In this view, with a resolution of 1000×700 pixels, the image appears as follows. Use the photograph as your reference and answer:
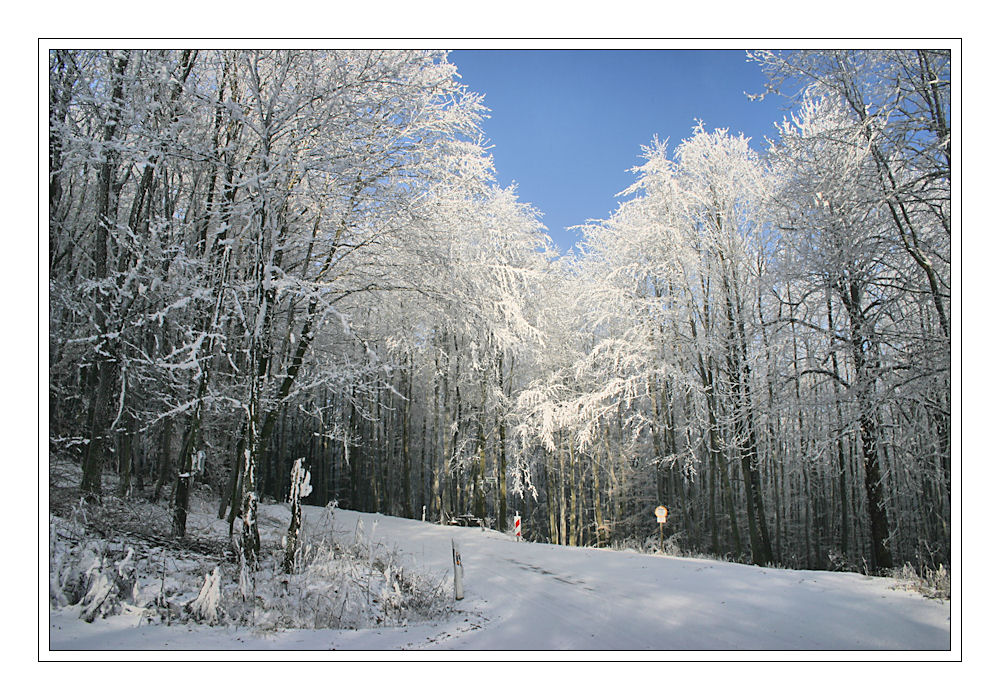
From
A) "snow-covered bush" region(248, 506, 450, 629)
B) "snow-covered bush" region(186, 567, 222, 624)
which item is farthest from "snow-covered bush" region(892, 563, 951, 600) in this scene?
"snow-covered bush" region(186, 567, 222, 624)

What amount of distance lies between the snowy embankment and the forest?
1.03 metres

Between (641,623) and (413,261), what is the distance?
5099 mm

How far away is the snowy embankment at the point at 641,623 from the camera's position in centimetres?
383

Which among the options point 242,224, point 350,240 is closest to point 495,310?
point 350,240

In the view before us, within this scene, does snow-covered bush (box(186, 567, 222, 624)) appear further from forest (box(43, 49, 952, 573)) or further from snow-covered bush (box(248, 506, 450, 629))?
forest (box(43, 49, 952, 573))

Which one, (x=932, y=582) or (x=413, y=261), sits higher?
(x=413, y=261)

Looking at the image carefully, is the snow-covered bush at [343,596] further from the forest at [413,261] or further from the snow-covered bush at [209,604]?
the forest at [413,261]

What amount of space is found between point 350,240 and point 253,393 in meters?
2.54

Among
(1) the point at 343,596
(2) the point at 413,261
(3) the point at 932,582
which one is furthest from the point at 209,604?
(3) the point at 932,582

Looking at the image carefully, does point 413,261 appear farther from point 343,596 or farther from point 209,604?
point 209,604

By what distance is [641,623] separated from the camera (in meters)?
4.17
